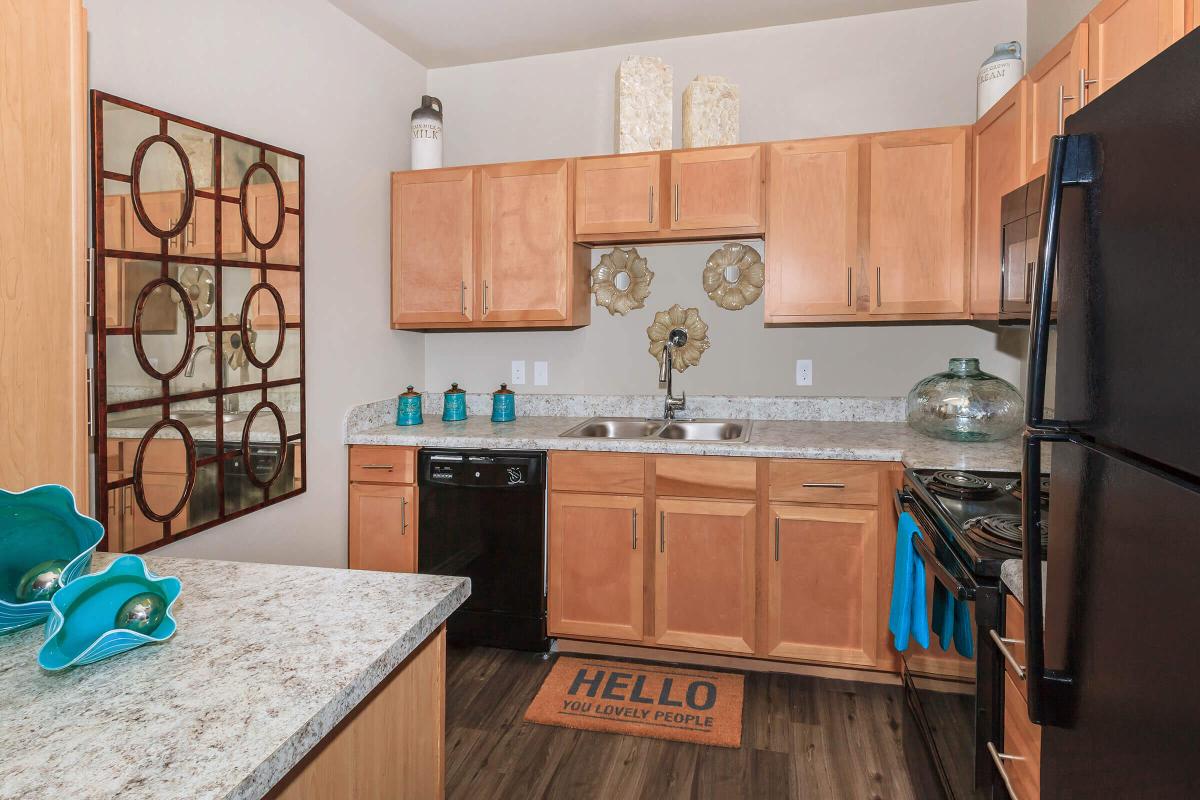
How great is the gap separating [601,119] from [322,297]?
1558 mm

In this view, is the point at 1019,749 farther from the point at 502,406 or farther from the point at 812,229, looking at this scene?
the point at 502,406

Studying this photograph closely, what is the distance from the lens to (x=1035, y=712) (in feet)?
2.95

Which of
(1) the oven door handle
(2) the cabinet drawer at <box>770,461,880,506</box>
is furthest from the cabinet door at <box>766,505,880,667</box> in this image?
(1) the oven door handle

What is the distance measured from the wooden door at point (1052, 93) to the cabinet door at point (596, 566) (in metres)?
1.74

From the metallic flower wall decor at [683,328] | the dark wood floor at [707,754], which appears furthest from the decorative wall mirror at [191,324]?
the metallic flower wall decor at [683,328]

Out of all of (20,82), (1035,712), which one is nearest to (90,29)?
(20,82)

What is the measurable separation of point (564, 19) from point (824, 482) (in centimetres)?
224

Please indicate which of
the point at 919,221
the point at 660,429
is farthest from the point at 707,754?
the point at 919,221

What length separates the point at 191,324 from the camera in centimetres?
218

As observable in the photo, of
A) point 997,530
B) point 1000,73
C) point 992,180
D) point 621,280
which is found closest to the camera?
point 997,530

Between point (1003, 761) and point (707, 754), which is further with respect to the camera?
point (707, 754)

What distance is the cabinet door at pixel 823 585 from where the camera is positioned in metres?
2.59

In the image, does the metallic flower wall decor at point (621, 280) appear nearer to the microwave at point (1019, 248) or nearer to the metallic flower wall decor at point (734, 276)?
the metallic flower wall decor at point (734, 276)

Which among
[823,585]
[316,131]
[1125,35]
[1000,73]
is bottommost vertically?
[823,585]
